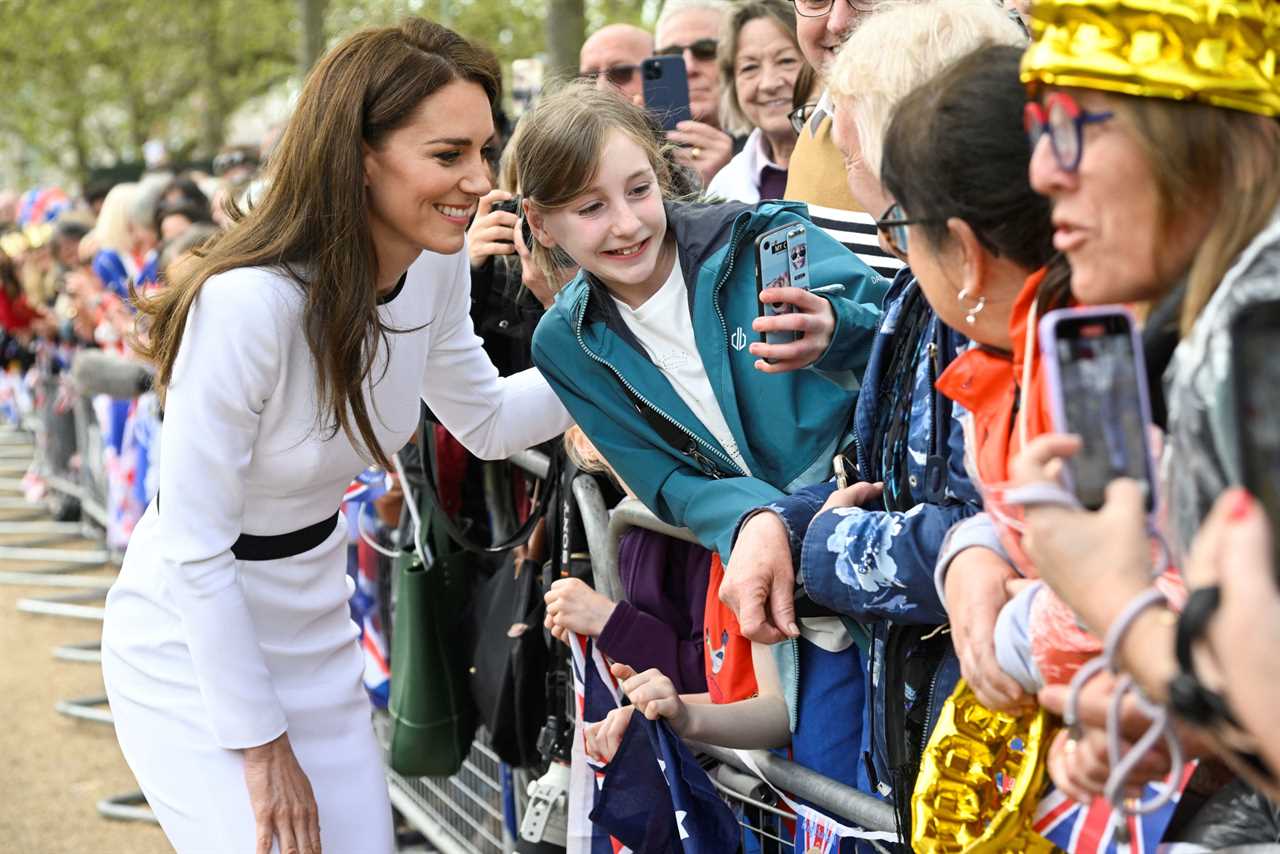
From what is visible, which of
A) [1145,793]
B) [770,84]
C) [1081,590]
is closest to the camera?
[1081,590]

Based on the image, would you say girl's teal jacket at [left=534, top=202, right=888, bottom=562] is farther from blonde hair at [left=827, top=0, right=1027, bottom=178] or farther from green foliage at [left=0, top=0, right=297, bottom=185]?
green foliage at [left=0, top=0, right=297, bottom=185]

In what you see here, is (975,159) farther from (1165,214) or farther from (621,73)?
(621,73)

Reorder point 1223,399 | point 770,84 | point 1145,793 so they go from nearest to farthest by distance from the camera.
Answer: point 1223,399
point 1145,793
point 770,84

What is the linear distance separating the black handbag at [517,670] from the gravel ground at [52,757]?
202 centimetres

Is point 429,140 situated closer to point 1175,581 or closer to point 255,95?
point 1175,581

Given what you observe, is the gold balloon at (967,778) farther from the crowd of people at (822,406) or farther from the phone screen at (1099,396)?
the phone screen at (1099,396)

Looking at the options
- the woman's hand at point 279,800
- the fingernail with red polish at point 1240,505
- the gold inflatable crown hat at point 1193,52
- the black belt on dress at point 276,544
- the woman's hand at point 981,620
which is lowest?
the woman's hand at point 279,800

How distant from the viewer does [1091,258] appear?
171 centimetres

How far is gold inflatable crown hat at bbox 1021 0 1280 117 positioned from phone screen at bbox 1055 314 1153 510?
0.85 feet

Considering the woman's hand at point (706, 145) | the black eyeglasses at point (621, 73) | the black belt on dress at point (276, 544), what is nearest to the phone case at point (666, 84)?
the woman's hand at point (706, 145)

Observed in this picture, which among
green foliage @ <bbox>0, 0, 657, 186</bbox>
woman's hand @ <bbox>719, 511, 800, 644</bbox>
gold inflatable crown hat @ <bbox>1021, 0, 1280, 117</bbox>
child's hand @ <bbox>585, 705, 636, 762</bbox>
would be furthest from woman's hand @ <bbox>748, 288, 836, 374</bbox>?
green foliage @ <bbox>0, 0, 657, 186</bbox>

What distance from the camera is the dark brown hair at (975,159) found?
2.02 metres

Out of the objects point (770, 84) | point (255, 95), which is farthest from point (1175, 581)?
point (255, 95)

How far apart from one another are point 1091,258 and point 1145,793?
75 centimetres
